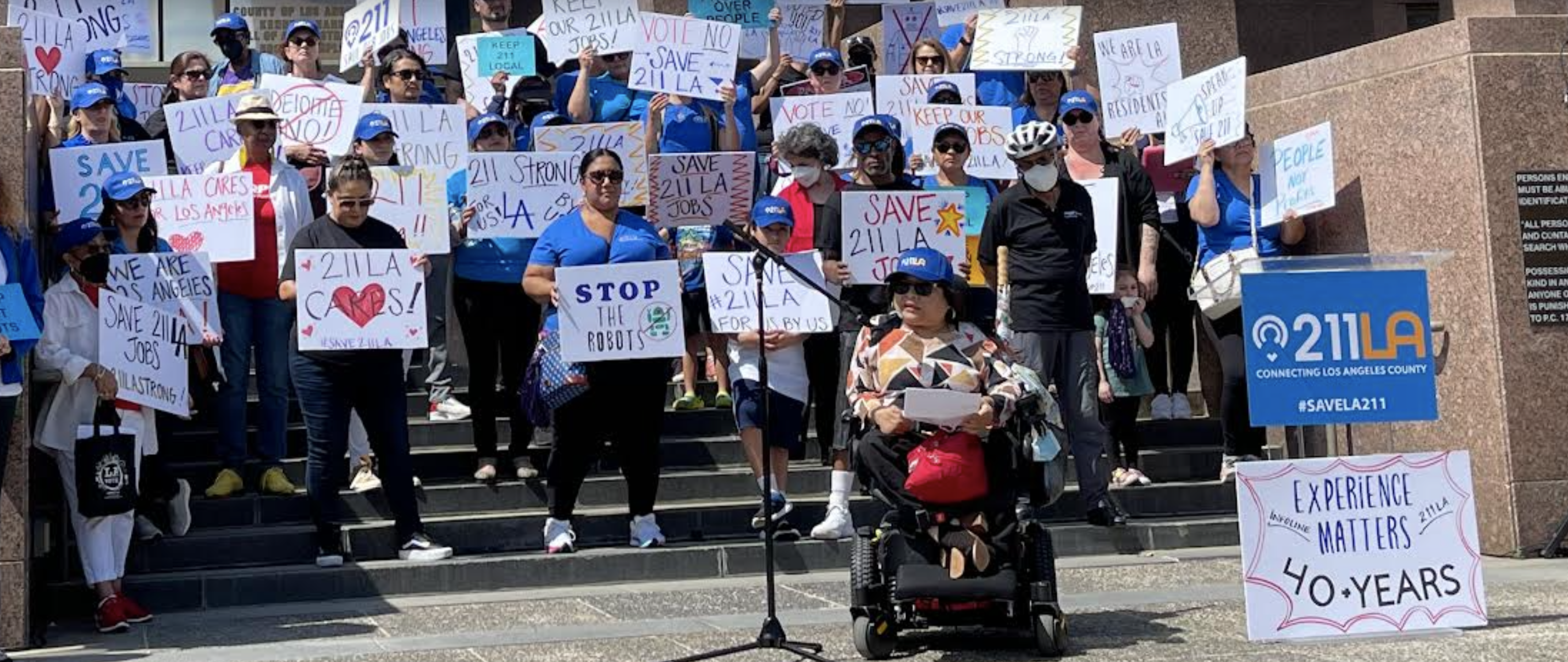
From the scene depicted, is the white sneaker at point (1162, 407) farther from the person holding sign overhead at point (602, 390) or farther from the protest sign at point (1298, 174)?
the person holding sign overhead at point (602, 390)

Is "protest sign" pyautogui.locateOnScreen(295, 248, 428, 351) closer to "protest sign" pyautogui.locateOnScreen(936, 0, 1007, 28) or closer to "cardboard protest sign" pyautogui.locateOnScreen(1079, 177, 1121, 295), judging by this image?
"cardboard protest sign" pyautogui.locateOnScreen(1079, 177, 1121, 295)

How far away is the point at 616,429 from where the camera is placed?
1166cm

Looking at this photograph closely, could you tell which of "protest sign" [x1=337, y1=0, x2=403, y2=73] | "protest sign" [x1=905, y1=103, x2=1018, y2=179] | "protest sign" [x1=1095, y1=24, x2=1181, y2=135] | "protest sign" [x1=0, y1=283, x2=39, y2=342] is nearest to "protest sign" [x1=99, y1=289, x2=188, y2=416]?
"protest sign" [x1=0, y1=283, x2=39, y2=342]

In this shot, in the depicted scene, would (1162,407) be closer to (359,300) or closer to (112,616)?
(359,300)

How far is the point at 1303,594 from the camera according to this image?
357 inches

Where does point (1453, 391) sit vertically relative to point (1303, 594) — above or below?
above

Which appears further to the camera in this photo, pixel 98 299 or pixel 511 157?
pixel 511 157

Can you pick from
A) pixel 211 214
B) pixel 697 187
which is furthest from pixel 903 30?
pixel 211 214

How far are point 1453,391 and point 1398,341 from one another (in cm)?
310

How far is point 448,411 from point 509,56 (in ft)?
10.9

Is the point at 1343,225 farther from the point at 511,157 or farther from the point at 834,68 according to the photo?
the point at 511,157

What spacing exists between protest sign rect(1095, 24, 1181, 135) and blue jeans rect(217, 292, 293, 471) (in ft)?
20.3

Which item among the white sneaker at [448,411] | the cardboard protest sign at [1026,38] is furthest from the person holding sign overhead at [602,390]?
the cardboard protest sign at [1026,38]

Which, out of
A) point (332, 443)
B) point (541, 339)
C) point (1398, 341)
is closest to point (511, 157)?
point (541, 339)
